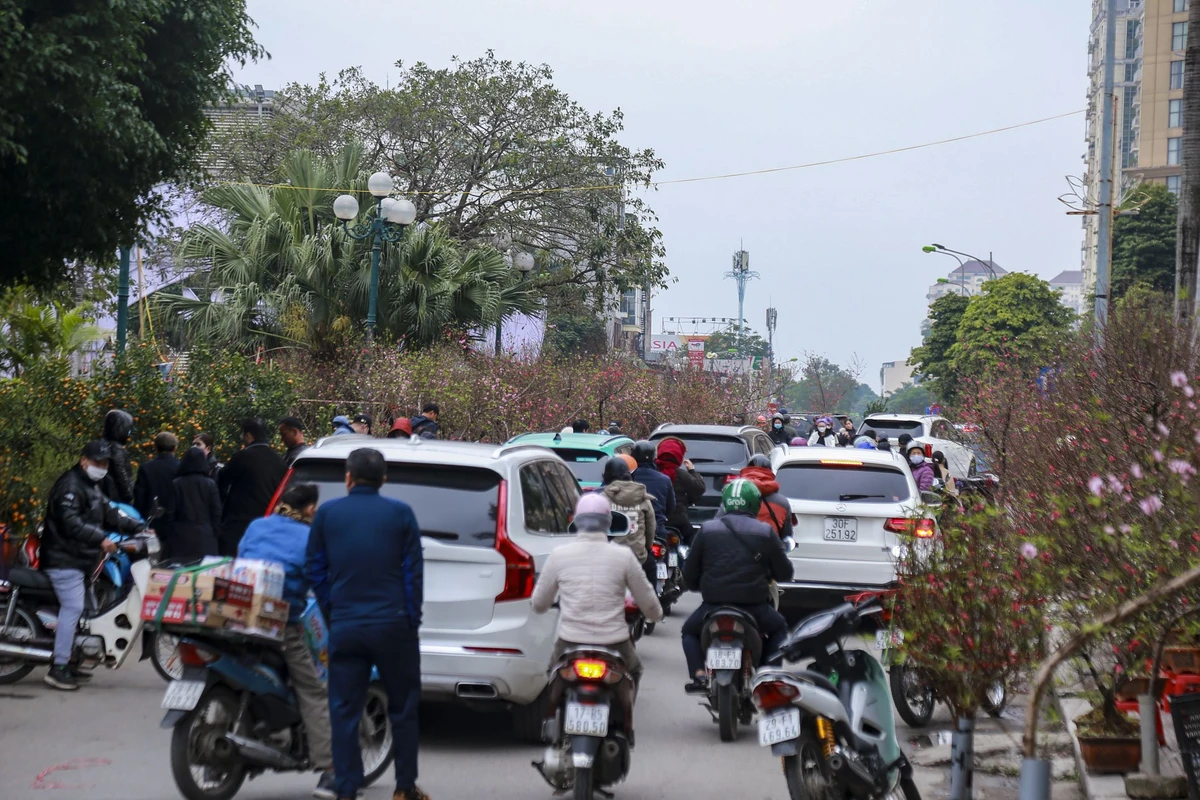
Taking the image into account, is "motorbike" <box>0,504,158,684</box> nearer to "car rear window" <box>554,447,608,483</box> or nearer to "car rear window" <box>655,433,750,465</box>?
"car rear window" <box>554,447,608,483</box>

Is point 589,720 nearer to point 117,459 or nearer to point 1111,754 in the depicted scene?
point 1111,754

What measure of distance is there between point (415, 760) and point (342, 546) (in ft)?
3.50

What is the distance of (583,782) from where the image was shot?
253 inches

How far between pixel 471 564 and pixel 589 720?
1545mm

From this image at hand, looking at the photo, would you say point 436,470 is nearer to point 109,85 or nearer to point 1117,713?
point 1117,713

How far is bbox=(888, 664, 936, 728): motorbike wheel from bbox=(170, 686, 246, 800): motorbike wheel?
4444 millimetres

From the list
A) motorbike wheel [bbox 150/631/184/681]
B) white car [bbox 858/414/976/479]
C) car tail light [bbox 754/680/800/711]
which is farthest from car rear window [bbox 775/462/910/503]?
white car [bbox 858/414/976/479]

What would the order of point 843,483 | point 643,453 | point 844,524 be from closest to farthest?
point 844,524 → point 643,453 → point 843,483

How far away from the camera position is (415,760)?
21.0 ft

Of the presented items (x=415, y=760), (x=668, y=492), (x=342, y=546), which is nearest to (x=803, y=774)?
(x=415, y=760)

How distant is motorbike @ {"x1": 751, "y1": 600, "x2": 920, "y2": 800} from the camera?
5.93m

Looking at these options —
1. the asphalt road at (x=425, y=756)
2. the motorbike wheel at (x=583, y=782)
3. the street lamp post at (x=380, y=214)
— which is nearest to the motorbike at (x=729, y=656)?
the asphalt road at (x=425, y=756)

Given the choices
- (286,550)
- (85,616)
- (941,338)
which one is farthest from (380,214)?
(941,338)

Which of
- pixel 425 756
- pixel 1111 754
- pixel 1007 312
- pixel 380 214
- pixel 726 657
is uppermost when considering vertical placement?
pixel 1007 312
